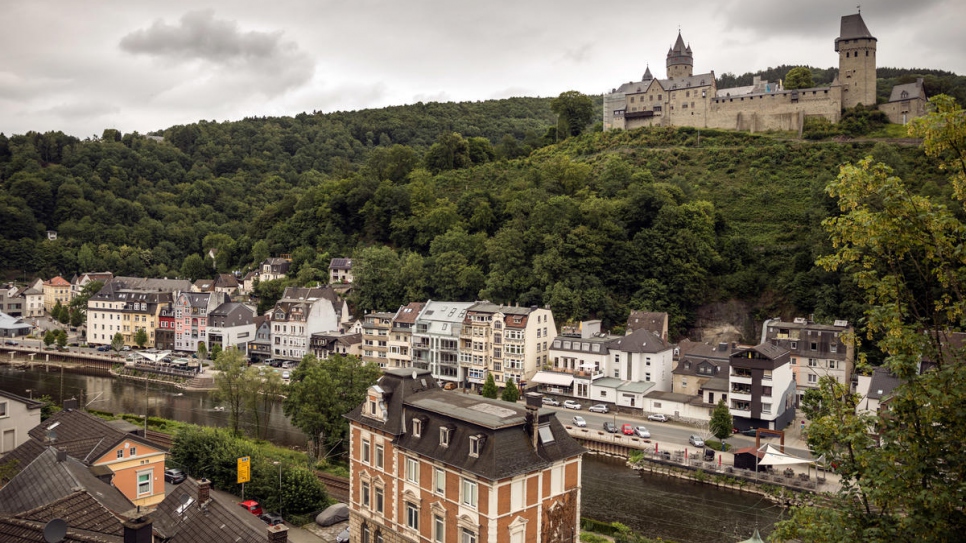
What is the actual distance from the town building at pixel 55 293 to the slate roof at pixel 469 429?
84753 millimetres

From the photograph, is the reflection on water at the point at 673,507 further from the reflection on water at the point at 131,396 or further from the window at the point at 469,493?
the reflection on water at the point at 131,396

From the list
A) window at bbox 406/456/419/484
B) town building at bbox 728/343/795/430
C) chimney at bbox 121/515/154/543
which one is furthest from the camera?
town building at bbox 728/343/795/430

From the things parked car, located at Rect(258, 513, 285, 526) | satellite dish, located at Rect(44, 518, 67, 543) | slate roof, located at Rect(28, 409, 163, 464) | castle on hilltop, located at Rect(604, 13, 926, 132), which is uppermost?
castle on hilltop, located at Rect(604, 13, 926, 132)

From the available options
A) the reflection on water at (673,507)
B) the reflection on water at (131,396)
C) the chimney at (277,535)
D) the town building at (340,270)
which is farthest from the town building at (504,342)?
the chimney at (277,535)

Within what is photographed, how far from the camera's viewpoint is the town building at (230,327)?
65688 mm

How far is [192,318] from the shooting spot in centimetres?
6806

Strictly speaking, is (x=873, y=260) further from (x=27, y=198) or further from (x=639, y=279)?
(x=27, y=198)

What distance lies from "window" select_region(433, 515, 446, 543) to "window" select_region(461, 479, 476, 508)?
1385 mm

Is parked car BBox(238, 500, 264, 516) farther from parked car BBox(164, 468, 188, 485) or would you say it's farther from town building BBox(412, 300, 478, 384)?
town building BBox(412, 300, 478, 384)

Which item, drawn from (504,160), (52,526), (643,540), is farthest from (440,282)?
(52,526)

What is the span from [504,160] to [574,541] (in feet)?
253

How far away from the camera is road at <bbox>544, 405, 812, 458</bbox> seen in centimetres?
3806

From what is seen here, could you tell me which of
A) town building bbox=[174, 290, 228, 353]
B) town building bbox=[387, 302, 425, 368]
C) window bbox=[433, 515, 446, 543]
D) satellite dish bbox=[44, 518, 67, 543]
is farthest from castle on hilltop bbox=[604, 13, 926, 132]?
satellite dish bbox=[44, 518, 67, 543]

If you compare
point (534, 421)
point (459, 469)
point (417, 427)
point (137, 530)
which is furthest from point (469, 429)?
point (137, 530)
